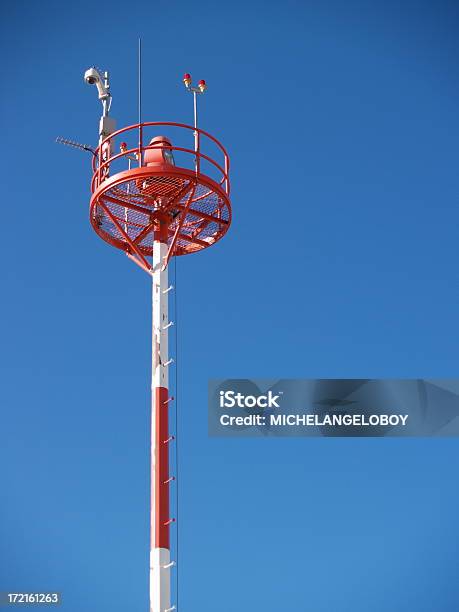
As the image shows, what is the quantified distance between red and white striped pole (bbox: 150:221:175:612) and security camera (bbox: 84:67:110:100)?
3659mm

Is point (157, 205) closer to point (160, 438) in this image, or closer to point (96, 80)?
point (96, 80)

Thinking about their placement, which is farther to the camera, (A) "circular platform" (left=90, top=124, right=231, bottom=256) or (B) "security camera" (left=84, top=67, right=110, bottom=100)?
(B) "security camera" (left=84, top=67, right=110, bottom=100)

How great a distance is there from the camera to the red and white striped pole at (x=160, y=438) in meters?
18.2

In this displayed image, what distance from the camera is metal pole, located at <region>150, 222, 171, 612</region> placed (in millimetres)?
18172

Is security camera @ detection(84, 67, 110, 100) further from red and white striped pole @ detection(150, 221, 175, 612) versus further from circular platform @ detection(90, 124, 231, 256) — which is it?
red and white striped pole @ detection(150, 221, 175, 612)

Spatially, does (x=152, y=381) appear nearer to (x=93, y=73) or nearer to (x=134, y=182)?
(x=134, y=182)

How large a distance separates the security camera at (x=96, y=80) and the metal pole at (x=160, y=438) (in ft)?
12.2

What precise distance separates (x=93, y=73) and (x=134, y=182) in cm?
354

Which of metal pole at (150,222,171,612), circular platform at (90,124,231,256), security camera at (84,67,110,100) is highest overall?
security camera at (84,67,110,100)

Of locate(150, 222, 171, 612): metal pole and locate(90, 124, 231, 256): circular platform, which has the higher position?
locate(90, 124, 231, 256): circular platform

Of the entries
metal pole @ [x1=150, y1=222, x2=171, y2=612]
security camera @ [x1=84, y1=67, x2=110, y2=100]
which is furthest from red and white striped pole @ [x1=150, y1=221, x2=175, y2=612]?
security camera @ [x1=84, y1=67, x2=110, y2=100]

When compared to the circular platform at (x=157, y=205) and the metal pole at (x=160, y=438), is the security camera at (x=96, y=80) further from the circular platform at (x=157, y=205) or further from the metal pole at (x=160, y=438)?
the metal pole at (x=160, y=438)

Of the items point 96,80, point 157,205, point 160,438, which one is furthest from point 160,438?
point 96,80

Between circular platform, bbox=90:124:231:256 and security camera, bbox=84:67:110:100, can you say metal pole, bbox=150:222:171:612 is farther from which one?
security camera, bbox=84:67:110:100
